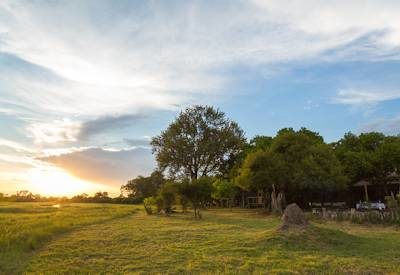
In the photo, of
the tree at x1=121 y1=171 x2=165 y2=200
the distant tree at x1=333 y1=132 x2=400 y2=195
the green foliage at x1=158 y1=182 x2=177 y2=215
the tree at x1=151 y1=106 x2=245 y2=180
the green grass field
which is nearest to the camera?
the green grass field

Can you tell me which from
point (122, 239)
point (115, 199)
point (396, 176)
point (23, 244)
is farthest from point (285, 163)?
point (115, 199)

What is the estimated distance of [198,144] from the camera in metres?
63.2

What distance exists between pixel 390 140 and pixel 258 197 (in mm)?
18731

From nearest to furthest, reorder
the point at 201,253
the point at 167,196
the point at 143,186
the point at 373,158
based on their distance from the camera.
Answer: the point at 201,253 → the point at 167,196 → the point at 373,158 → the point at 143,186

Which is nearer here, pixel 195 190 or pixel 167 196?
pixel 195 190

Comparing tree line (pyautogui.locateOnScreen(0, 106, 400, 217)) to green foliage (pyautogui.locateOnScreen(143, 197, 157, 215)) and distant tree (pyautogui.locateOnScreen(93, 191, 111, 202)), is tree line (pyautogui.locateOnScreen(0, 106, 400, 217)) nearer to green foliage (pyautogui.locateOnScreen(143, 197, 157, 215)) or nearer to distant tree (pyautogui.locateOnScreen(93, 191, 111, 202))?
green foliage (pyautogui.locateOnScreen(143, 197, 157, 215))

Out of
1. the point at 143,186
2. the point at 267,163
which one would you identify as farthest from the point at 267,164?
the point at 143,186

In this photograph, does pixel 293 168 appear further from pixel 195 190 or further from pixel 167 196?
pixel 167 196

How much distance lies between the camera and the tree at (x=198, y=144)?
6300 centimetres

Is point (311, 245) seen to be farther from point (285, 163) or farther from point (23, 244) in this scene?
point (285, 163)

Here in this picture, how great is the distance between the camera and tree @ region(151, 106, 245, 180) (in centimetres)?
6300

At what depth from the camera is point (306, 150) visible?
134 ft

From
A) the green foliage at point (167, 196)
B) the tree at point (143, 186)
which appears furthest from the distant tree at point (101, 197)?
the green foliage at point (167, 196)

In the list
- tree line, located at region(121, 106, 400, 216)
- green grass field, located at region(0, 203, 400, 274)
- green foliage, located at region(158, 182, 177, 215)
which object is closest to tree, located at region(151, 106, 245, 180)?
tree line, located at region(121, 106, 400, 216)
